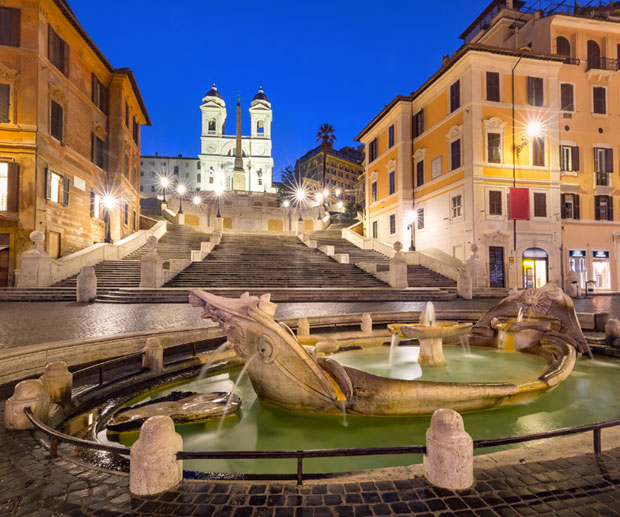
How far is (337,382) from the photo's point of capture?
420 cm

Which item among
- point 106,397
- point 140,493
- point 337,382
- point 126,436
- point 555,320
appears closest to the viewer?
point 140,493

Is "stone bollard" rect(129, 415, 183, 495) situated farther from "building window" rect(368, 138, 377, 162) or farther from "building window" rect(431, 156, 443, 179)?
"building window" rect(368, 138, 377, 162)

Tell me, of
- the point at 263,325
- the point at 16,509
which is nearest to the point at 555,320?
→ the point at 263,325

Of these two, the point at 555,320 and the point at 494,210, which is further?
the point at 494,210

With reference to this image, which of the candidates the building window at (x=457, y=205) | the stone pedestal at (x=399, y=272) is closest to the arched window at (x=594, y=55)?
the building window at (x=457, y=205)

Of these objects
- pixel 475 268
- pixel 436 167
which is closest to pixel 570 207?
pixel 436 167

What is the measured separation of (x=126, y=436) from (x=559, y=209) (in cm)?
2875

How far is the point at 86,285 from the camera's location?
47.4 ft

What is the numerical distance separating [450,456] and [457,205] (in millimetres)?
25681

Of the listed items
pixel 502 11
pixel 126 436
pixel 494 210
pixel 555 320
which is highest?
pixel 502 11

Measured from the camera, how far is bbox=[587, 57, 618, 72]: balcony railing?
27438 millimetres

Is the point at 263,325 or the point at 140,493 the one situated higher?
the point at 263,325

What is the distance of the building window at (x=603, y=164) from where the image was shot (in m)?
26.9

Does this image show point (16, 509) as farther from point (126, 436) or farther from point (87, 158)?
point (87, 158)
